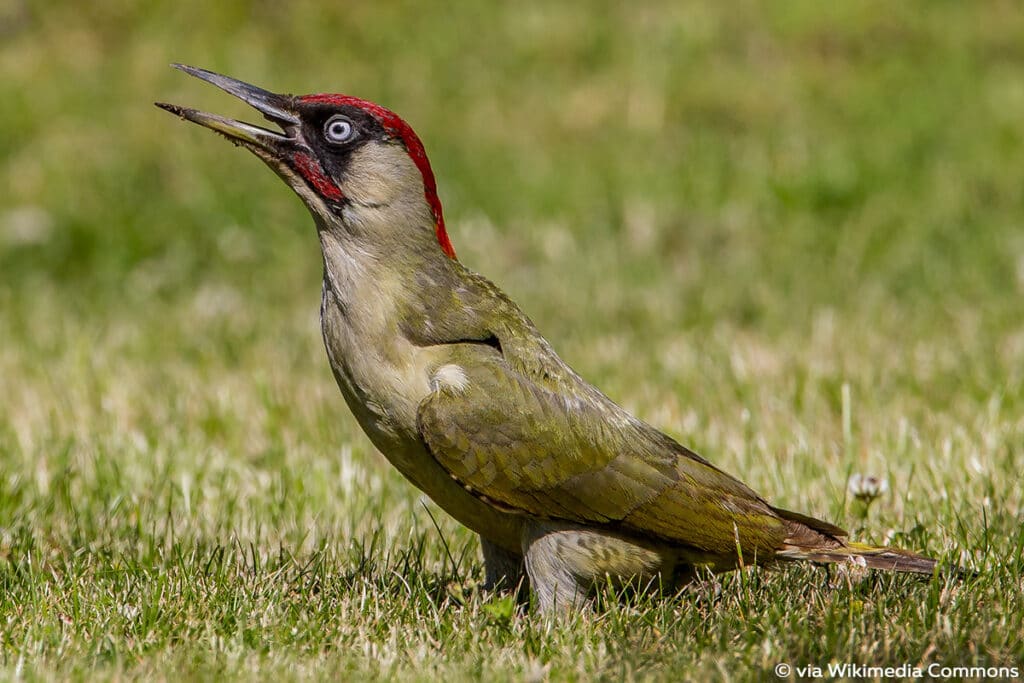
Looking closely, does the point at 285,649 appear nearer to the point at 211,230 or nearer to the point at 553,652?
the point at 553,652

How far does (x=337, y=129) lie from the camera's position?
3.42 metres

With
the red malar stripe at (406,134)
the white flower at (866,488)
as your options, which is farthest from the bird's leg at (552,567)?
the white flower at (866,488)

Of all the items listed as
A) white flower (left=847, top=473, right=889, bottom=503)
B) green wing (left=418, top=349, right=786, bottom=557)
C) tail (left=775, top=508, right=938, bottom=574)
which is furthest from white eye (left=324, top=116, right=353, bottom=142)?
white flower (left=847, top=473, right=889, bottom=503)

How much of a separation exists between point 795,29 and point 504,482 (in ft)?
26.4

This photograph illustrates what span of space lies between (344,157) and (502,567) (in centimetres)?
113

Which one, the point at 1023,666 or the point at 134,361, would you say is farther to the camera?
the point at 134,361

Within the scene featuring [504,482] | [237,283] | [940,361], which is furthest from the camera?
[237,283]

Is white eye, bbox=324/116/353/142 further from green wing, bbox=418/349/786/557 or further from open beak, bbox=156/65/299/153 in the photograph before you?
green wing, bbox=418/349/786/557

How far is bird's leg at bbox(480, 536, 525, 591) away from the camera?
3.58 m

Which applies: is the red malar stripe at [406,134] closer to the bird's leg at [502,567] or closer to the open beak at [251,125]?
the open beak at [251,125]

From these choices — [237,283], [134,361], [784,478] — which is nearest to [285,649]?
[784,478]

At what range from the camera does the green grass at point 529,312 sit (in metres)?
3.16

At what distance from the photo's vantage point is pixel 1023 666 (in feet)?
9.44

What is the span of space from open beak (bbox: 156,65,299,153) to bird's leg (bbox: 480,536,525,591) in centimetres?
113
